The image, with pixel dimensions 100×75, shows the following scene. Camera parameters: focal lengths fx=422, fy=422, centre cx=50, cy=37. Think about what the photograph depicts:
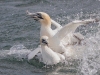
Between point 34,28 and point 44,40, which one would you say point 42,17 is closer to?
point 44,40

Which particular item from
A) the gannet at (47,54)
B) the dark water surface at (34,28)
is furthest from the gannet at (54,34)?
the dark water surface at (34,28)

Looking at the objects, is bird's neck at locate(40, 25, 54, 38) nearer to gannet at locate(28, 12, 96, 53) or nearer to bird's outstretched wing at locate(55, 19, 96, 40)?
gannet at locate(28, 12, 96, 53)

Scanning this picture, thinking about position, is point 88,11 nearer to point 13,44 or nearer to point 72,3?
point 72,3

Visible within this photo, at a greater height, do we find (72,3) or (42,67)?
(72,3)

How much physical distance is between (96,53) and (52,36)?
1.34m

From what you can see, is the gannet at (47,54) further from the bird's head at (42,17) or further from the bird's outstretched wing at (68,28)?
the bird's head at (42,17)

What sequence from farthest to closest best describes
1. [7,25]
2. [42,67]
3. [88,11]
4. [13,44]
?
[88,11] < [7,25] < [13,44] < [42,67]

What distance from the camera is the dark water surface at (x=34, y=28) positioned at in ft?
37.0

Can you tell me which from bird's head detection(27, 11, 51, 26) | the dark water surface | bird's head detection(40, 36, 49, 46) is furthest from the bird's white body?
the dark water surface

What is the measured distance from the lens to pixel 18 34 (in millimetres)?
13555

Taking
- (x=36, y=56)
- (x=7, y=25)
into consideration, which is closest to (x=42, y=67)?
(x=36, y=56)

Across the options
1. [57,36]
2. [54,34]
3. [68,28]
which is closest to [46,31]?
[54,34]

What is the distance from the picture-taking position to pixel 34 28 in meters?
14.1

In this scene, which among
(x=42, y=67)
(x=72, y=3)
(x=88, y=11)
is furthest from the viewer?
(x=72, y=3)
